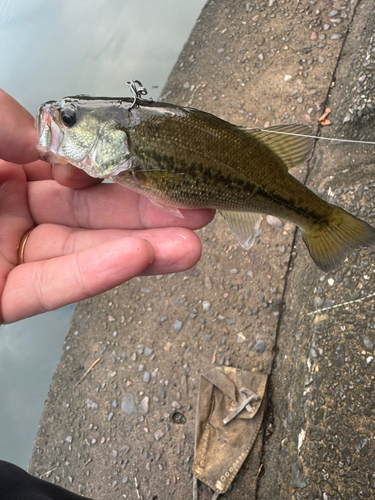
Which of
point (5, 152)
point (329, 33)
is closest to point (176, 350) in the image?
point (5, 152)

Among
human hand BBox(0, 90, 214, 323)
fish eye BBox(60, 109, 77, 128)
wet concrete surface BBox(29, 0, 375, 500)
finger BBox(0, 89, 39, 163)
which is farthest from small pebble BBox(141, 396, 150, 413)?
fish eye BBox(60, 109, 77, 128)

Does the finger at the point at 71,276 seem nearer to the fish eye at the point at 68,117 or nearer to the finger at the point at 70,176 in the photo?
the finger at the point at 70,176

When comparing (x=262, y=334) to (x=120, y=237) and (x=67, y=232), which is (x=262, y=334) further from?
(x=67, y=232)

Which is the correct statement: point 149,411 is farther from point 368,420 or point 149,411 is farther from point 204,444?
point 368,420

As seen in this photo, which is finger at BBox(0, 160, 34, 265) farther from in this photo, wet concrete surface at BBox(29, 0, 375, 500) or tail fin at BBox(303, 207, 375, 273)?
tail fin at BBox(303, 207, 375, 273)

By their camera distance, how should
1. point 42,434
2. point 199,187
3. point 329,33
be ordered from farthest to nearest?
point 329,33 → point 42,434 → point 199,187

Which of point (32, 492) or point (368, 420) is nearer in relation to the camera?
point (32, 492)
